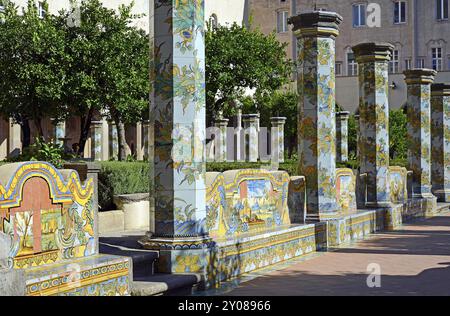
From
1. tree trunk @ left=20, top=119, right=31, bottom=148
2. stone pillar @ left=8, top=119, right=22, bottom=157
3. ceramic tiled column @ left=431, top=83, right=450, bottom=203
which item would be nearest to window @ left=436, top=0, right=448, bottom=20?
ceramic tiled column @ left=431, top=83, right=450, bottom=203

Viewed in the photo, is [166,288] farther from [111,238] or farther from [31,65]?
[31,65]

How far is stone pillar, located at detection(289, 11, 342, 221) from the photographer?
551 inches

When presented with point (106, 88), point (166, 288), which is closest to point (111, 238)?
point (166, 288)

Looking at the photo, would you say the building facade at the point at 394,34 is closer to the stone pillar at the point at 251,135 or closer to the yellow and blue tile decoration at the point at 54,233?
the stone pillar at the point at 251,135

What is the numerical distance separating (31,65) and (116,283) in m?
16.4

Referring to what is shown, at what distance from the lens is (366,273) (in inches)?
424

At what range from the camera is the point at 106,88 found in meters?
23.5

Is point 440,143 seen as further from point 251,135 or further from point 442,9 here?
point 442,9

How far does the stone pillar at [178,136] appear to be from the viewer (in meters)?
9.38

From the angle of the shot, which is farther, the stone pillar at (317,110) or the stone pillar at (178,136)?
the stone pillar at (317,110)

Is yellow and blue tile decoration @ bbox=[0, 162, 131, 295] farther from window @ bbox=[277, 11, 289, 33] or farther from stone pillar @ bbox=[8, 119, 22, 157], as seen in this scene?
window @ bbox=[277, 11, 289, 33]

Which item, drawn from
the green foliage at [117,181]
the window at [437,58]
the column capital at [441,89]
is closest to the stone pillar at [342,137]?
the column capital at [441,89]

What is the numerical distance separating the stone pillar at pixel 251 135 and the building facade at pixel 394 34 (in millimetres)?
11064

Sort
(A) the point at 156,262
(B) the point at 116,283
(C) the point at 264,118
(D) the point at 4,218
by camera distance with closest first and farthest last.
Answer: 1. (D) the point at 4,218
2. (B) the point at 116,283
3. (A) the point at 156,262
4. (C) the point at 264,118
